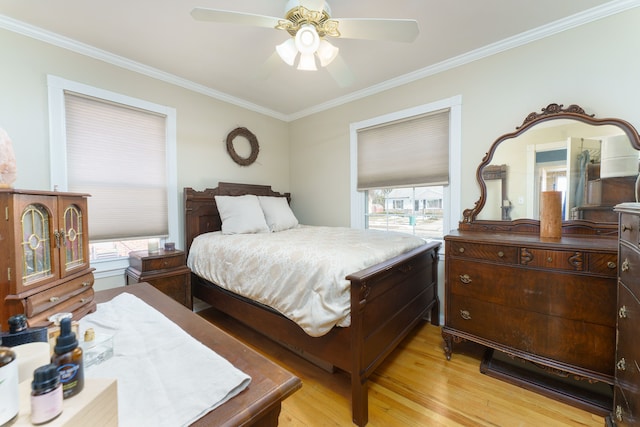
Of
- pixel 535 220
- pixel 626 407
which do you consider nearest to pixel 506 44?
pixel 535 220

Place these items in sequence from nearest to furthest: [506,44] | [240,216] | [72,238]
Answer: [72,238], [506,44], [240,216]

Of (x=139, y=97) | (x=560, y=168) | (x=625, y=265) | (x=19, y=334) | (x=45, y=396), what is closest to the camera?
(x=45, y=396)

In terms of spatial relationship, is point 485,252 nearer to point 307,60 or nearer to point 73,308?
point 307,60

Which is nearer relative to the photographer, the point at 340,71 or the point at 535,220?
the point at 340,71

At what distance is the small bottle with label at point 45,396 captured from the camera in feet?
1.12

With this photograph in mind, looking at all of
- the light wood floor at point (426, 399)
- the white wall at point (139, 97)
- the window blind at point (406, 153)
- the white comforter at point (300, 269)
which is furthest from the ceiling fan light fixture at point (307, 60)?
the light wood floor at point (426, 399)

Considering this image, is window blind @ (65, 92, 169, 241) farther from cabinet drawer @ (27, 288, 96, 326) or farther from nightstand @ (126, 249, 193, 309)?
cabinet drawer @ (27, 288, 96, 326)

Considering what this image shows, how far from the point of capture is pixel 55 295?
88cm

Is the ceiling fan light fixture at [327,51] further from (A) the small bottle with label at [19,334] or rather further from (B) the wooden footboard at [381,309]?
(A) the small bottle with label at [19,334]

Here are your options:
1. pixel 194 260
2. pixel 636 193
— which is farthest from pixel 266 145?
pixel 636 193

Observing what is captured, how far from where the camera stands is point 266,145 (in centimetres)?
374

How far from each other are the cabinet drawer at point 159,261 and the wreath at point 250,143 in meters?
1.40

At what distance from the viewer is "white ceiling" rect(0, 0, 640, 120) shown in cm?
181

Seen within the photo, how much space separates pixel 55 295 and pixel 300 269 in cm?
110
